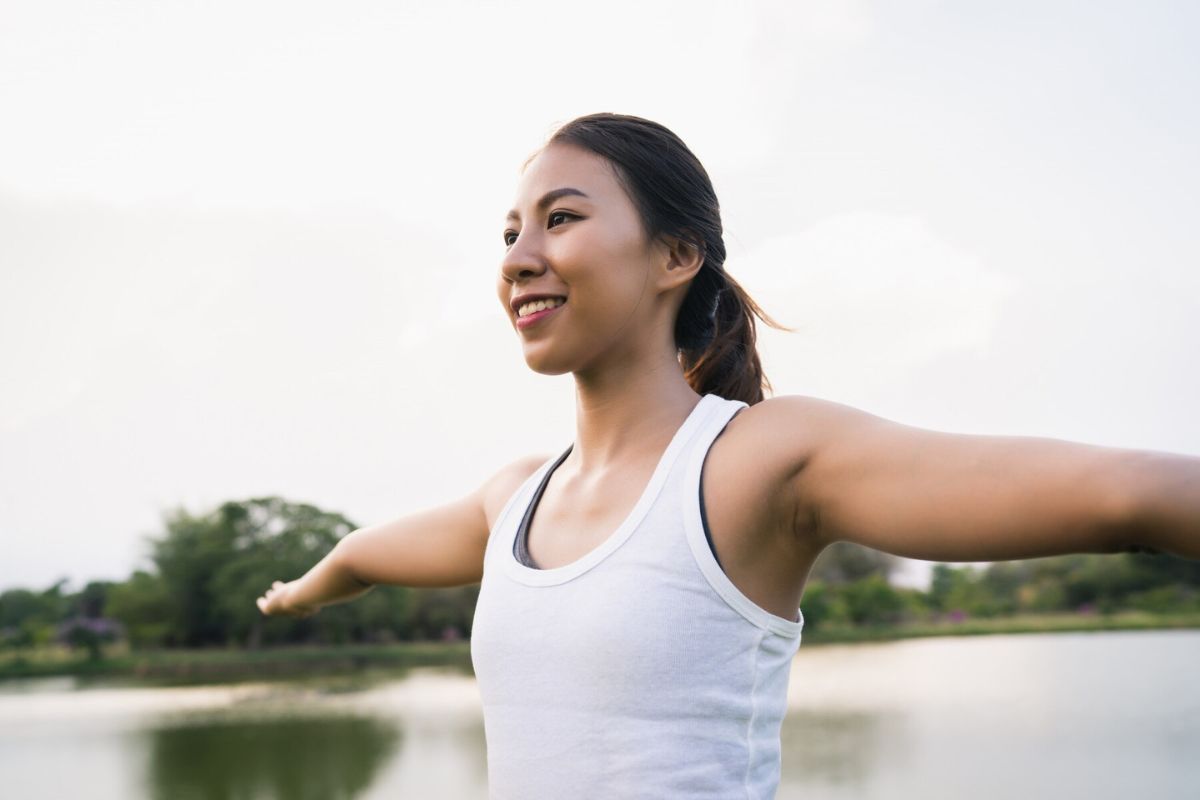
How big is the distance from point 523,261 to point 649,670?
1.52ft

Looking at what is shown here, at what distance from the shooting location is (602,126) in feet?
4.02

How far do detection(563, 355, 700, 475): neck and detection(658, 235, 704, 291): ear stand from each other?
0.09 m

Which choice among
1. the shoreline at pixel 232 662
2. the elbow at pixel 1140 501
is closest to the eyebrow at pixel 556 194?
the elbow at pixel 1140 501

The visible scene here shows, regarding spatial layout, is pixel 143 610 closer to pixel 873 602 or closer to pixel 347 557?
pixel 873 602

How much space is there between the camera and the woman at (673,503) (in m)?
0.84

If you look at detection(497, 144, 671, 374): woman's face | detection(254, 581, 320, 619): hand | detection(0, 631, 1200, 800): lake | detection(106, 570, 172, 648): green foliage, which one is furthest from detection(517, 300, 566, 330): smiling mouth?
detection(106, 570, 172, 648): green foliage

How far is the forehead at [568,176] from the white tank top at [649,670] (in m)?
0.32

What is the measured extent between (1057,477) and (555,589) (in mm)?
491

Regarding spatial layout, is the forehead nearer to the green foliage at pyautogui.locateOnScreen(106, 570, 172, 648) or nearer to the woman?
the woman

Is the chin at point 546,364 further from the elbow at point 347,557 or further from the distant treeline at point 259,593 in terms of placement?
the distant treeline at point 259,593

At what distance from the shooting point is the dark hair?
119cm

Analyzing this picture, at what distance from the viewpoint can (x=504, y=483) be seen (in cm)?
141

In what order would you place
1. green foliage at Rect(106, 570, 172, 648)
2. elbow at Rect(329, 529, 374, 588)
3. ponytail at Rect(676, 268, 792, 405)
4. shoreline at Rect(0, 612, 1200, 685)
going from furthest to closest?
shoreline at Rect(0, 612, 1200, 685) < green foliage at Rect(106, 570, 172, 648) < elbow at Rect(329, 529, 374, 588) < ponytail at Rect(676, 268, 792, 405)

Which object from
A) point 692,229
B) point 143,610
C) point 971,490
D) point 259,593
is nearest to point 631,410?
point 692,229
